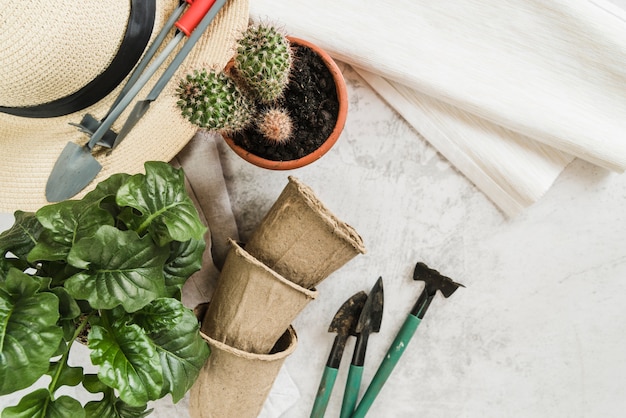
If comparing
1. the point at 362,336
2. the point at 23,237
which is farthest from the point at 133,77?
the point at 362,336

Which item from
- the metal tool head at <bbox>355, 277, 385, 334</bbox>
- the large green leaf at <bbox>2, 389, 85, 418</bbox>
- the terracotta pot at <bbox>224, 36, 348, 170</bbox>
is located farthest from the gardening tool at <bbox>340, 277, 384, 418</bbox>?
the large green leaf at <bbox>2, 389, 85, 418</bbox>

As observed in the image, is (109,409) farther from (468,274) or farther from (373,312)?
(468,274)

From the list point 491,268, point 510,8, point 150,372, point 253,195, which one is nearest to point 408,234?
point 491,268

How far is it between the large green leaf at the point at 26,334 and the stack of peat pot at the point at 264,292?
29 centimetres

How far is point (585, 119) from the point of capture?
0.93m

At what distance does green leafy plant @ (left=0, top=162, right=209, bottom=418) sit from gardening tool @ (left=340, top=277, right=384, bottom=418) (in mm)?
377

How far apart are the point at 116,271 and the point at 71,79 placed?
0.92 feet

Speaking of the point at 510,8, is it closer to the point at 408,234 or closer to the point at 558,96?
the point at 558,96

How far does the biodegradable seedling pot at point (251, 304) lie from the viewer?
0.85m

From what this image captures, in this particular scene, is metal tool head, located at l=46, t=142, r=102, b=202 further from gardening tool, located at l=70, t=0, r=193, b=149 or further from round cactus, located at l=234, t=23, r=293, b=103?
round cactus, located at l=234, t=23, r=293, b=103

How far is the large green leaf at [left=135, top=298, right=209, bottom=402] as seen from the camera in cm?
71

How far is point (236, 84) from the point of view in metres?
0.80

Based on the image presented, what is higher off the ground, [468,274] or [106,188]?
[468,274]

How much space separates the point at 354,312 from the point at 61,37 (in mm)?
687
